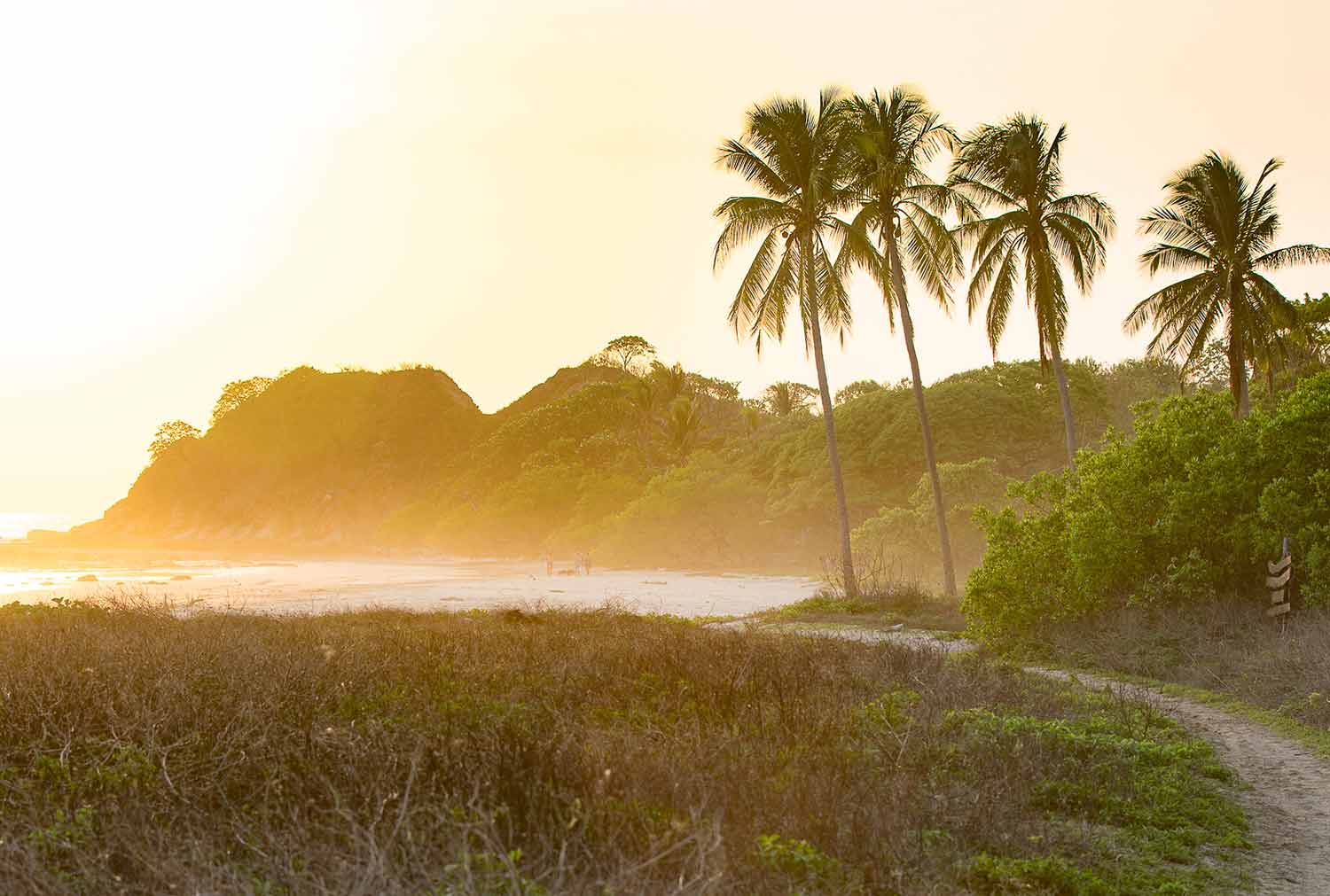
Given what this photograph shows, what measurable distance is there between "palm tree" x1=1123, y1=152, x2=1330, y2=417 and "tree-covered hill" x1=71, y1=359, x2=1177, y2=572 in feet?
41.3

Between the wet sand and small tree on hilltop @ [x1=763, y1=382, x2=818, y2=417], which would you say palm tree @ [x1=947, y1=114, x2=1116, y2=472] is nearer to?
the wet sand

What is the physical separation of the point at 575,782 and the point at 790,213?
73.4 ft

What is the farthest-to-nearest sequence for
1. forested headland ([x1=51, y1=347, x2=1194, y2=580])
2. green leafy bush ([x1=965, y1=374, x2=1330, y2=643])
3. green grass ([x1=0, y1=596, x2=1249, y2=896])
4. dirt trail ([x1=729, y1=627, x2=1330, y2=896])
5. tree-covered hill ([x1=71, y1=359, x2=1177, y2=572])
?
tree-covered hill ([x1=71, y1=359, x2=1177, y2=572]) < forested headland ([x1=51, y1=347, x2=1194, y2=580]) < green leafy bush ([x1=965, y1=374, x2=1330, y2=643]) < dirt trail ([x1=729, y1=627, x2=1330, y2=896]) < green grass ([x1=0, y1=596, x2=1249, y2=896])

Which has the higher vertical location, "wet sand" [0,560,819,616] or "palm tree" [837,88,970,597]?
"palm tree" [837,88,970,597]

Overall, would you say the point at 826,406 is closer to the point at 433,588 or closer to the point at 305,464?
the point at 433,588

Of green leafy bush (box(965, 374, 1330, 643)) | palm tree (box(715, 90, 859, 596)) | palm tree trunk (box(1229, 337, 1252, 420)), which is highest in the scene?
palm tree (box(715, 90, 859, 596))

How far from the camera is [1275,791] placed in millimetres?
8094

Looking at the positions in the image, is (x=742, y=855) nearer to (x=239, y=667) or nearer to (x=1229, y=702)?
Answer: (x=239, y=667)

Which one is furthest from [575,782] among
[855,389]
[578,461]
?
[578,461]

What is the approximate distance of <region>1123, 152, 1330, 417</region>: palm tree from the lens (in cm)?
2559

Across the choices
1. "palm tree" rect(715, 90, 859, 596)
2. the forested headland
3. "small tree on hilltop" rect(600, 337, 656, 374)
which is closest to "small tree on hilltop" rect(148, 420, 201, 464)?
the forested headland

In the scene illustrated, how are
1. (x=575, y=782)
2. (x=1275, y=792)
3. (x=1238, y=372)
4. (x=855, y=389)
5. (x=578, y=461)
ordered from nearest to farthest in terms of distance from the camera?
(x=575, y=782), (x=1275, y=792), (x=1238, y=372), (x=855, y=389), (x=578, y=461)

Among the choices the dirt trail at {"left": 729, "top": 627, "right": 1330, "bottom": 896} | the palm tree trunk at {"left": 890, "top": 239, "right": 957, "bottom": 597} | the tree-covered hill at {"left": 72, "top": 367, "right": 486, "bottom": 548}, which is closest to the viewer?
the dirt trail at {"left": 729, "top": 627, "right": 1330, "bottom": 896}

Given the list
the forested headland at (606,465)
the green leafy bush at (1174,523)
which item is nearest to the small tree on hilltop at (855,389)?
the forested headland at (606,465)
